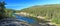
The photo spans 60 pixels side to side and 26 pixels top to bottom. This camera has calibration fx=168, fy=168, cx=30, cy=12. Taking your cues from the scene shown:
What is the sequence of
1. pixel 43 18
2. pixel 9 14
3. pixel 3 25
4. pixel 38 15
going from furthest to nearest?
pixel 38 15, pixel 43 18, pixel 9 14, pixel 3 25

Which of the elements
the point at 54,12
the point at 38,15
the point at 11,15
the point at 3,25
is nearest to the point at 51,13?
the point at 54,12

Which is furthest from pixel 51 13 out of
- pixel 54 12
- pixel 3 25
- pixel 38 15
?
pixel 3 25

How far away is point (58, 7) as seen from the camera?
15.6 metres

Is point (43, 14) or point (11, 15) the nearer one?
point (11, 15)

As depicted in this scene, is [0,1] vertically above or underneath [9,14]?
above

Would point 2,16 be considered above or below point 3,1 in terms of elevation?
below

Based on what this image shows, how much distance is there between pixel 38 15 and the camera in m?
16.5

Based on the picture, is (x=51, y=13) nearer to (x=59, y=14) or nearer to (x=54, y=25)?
(x=59, y=14)

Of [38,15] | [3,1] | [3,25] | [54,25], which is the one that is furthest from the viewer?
[38,15]

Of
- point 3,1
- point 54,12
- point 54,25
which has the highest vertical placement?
point 3,1

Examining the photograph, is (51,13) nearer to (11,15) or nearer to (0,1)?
(11,15)

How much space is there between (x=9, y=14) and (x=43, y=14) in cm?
316

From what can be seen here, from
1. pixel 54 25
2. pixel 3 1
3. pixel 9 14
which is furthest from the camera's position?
pixel 9 14

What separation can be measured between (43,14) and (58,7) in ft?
5.15
